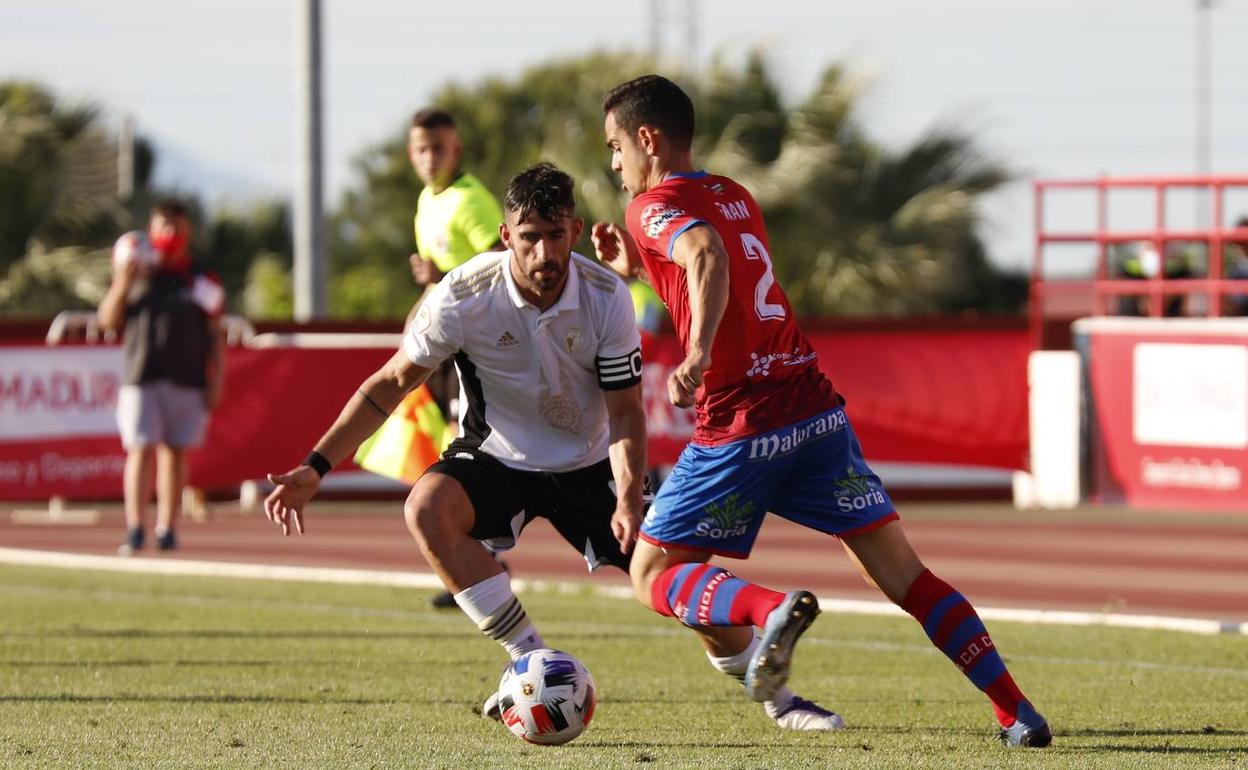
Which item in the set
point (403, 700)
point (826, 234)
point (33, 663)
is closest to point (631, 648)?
point (403, 700)

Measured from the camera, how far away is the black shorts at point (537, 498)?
6.98m

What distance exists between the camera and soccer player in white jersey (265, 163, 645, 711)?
264 inches

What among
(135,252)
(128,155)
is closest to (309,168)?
(135,252)

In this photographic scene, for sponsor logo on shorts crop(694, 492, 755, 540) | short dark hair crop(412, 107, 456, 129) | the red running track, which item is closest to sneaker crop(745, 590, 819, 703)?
sponsor logo on shorts crop(694, 492, 755, 540)

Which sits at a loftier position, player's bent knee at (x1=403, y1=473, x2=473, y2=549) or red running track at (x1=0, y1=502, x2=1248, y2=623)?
player's bent knee at (x1=403, y1=473, x2=473, y2=549)

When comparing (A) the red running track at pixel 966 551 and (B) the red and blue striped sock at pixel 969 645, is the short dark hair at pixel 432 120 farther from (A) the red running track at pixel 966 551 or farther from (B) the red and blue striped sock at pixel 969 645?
(B) the red and blue striped sock at pixel 969 645

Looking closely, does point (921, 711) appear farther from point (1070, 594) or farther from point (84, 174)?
point (84, 174)

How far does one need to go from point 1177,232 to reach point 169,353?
375 inches

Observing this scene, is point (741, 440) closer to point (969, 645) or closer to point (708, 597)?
point (708, 597)

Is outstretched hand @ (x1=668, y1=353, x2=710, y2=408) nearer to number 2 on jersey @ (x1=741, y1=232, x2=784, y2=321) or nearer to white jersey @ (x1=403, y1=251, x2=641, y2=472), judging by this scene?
number 2 on jersey @ (x1=741, y1=232, x2=784, y2=321)

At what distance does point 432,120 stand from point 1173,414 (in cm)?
1002

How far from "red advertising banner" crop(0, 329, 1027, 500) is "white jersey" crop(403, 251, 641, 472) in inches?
451

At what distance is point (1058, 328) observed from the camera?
2016cm

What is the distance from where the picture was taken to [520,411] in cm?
708
